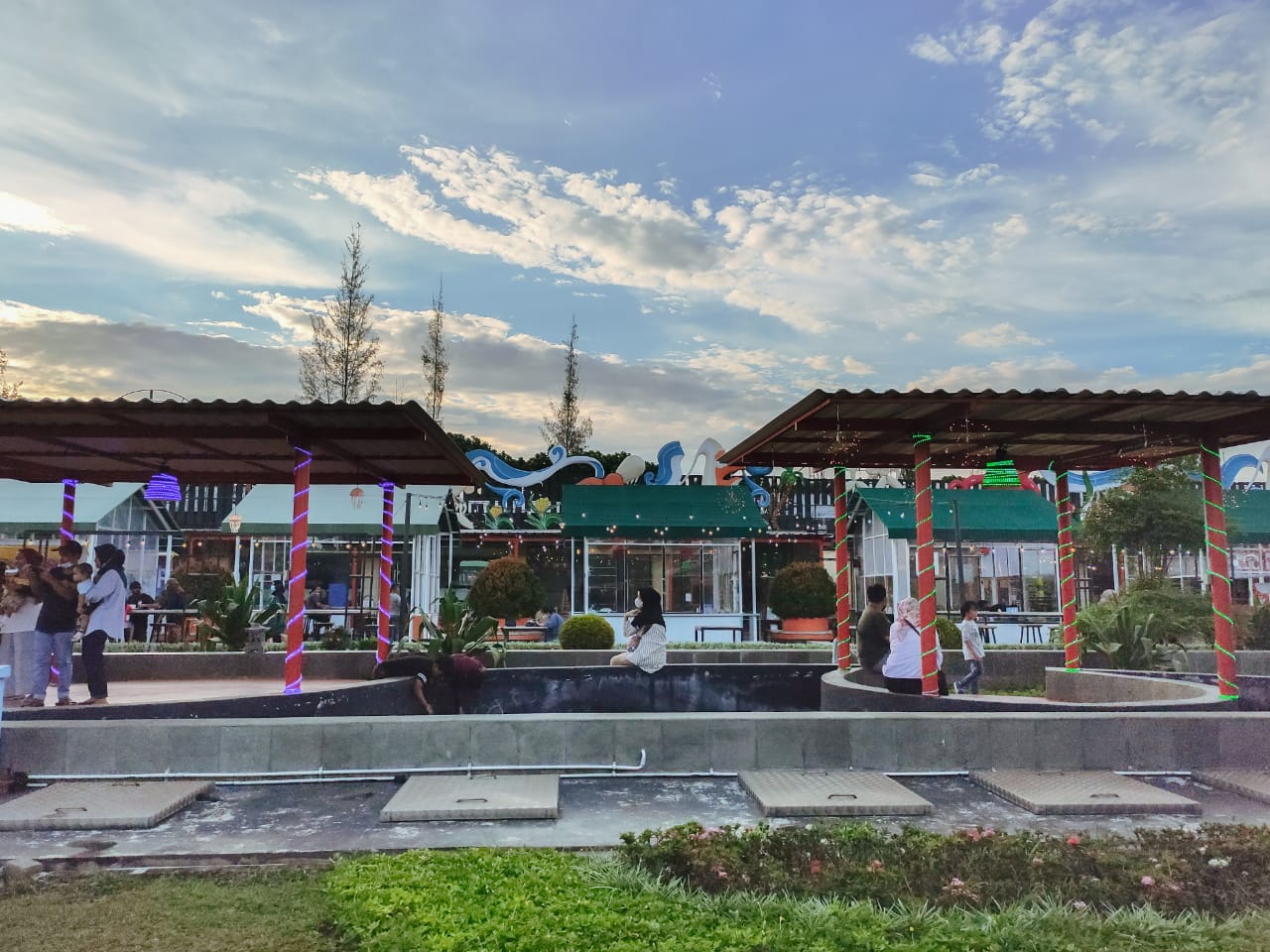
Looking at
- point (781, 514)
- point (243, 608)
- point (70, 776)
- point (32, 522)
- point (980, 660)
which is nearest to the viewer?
point (70, 776)

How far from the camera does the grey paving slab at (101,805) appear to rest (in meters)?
5.75

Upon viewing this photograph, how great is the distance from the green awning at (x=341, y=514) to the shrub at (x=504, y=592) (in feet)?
11.9

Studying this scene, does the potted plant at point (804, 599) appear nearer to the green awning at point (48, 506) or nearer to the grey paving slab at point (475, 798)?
the green awning at point (48, 506)

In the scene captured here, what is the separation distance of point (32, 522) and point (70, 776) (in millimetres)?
18578

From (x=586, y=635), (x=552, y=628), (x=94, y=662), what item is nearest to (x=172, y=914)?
(x=94, y=662)

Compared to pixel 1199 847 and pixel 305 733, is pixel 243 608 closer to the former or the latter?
pixel 305 733

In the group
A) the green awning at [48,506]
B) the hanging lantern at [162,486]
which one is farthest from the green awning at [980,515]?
the green awning at [48,506]

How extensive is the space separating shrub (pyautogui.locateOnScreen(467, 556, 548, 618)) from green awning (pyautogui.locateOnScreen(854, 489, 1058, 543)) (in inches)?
351

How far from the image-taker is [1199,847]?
16.0 feet

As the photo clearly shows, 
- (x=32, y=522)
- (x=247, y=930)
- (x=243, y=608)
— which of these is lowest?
(x=247, y=930)

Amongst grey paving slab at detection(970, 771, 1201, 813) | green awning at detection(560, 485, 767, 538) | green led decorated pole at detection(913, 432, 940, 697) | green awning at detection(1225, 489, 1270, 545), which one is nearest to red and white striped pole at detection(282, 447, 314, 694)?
green led decorated pole at detection(913, 432, 940, 697)

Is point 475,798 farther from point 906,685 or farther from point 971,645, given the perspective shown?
point 971,645

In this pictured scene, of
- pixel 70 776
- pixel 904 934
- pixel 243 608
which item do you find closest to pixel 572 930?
pixel 904 934

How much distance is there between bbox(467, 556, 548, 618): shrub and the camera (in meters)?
20.1
